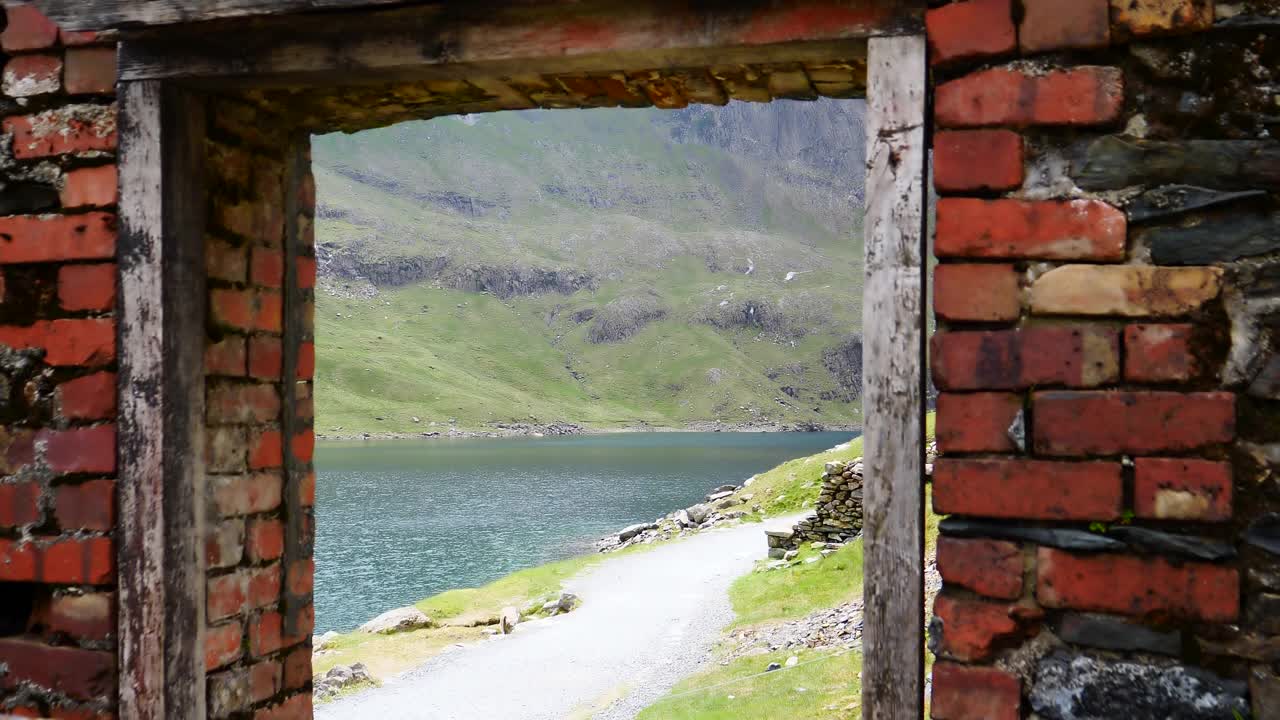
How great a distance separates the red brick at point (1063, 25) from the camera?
Answer: 7.64ft

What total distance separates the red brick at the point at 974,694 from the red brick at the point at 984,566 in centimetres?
20

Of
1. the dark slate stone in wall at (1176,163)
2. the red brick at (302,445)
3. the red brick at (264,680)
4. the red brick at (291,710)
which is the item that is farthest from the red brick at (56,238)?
the dark slate stone in wall at (1176,163)

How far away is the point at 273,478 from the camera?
12.3ft

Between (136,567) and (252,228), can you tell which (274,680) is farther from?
(252,228)

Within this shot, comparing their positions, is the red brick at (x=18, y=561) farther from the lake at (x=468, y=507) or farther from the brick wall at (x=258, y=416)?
the lake at (x=468, y=507)

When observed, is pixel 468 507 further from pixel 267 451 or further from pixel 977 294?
pixel 977 294

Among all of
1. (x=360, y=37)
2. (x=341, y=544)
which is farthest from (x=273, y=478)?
(x=341, y=544)

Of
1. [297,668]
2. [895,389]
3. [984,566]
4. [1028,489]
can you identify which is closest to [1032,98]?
[895,389]

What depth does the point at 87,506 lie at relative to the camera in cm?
314

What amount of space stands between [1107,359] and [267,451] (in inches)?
118

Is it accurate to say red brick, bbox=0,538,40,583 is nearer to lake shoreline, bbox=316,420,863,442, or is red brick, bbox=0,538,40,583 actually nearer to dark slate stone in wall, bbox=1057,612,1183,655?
dark slate stone in wall, bbox=1057,612,1183,655

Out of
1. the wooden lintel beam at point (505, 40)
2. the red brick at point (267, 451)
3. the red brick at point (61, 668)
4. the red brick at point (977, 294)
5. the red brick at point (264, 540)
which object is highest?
the wooden lintel beam at point (505, 40)

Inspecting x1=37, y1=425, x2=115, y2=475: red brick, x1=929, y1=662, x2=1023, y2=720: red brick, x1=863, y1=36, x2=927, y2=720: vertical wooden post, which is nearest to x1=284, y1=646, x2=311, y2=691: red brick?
x1=37, y1=425, x2=115, y2=475: red brick

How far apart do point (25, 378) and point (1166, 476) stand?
3.55 meters
